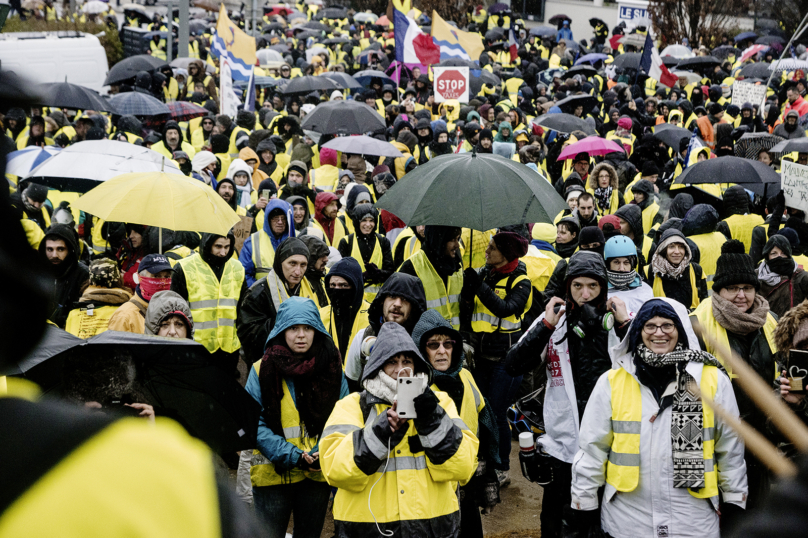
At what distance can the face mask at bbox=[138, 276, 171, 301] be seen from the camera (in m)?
5.93

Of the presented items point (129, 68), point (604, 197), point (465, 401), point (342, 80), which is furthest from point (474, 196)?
point (129, 68)

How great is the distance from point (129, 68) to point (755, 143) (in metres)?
12.8

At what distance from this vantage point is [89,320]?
227 inches

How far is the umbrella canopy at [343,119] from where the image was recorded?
12070mm

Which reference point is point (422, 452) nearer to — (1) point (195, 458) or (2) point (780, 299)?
(1) point (195, 458)

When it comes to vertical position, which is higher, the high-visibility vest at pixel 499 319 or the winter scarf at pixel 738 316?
the winter scarf at pixel 738 316

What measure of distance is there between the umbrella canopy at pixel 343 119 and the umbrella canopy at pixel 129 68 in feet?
24.2

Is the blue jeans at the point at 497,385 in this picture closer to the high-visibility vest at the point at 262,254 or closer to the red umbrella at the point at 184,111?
the high-visibility vest at the point at 262,254

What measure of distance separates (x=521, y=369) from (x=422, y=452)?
1.42 metres

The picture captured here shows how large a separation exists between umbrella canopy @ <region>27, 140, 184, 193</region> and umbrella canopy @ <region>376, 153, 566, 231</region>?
2335 millimetres

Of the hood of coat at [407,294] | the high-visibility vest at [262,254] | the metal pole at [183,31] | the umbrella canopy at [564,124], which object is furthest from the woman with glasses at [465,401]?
the metal pole at [183,31]

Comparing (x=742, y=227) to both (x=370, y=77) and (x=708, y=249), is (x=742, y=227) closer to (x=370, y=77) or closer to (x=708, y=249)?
(x=708, y=249)

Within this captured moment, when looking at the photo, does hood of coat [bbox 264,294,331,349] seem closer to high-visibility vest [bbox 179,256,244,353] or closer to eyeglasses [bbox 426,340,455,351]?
eyeglasses [bbox 426,340,455,351]

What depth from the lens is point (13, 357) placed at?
757 millimetres
